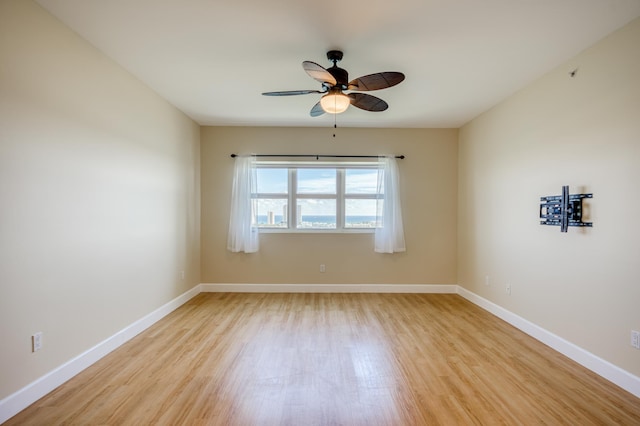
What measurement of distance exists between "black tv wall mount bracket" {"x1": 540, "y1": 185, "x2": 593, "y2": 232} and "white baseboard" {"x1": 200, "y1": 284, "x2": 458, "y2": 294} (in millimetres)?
2199

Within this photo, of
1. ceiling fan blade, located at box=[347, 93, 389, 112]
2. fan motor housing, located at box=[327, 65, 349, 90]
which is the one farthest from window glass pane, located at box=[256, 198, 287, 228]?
fan motor housing, located at box=[327, 65, 349, 90]

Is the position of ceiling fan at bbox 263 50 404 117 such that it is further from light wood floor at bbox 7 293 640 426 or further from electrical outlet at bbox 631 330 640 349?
electrical outlet at bbox 631 330 640 349

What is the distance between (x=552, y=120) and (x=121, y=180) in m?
4.12

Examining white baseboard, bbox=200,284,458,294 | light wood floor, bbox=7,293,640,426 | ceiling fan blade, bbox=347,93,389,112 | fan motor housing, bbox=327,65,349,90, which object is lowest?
light wood floor, bbox=7,293,640,426

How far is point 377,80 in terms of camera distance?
7.88 feet

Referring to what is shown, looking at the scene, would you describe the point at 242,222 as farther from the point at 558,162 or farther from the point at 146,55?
the point at 558,162

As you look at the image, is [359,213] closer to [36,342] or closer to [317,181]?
[317,181]

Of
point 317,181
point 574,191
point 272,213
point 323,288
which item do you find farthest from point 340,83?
point 323,288

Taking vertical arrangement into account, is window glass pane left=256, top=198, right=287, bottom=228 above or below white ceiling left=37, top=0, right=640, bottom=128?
below

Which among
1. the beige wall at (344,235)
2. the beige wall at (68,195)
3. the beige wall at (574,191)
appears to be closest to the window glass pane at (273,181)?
the beige wall at (344,235)

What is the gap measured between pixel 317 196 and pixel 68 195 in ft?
10.7

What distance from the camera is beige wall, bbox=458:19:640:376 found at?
7.29 feet

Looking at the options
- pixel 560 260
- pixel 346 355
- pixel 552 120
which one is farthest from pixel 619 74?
pixel 346 355

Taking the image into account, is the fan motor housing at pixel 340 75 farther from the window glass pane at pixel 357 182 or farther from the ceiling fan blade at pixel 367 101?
the window glass pane at pixel 357 182
